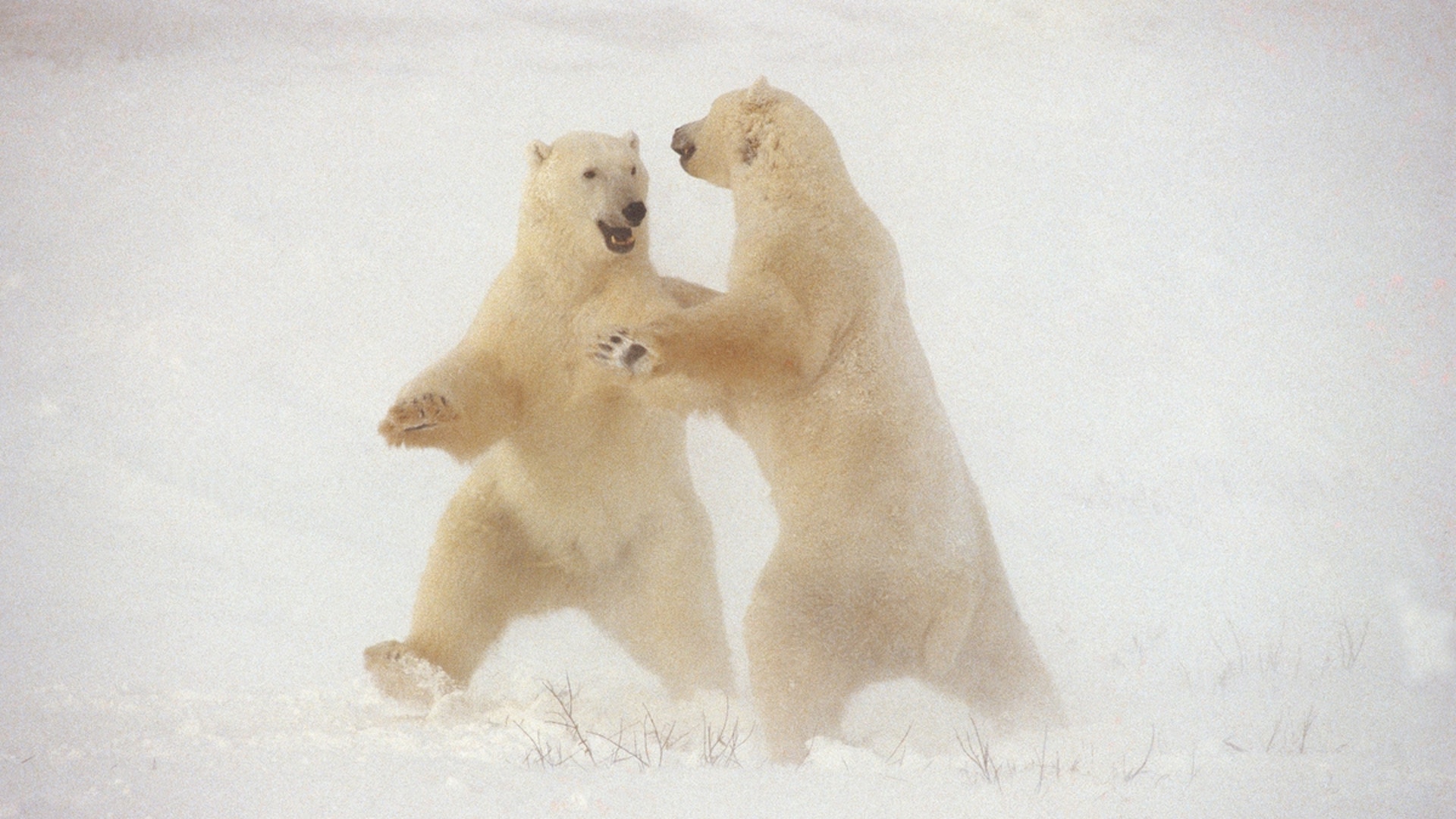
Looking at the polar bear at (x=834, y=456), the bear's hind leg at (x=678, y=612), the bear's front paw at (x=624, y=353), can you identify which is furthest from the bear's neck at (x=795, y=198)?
the bear's hind leg at (x=678, y=612)

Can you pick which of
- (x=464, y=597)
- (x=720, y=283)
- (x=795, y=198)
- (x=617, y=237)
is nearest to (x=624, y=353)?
(x=617, y=237)

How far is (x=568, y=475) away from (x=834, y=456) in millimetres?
491

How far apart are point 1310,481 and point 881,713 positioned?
1.15m

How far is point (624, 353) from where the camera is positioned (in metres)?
1.87

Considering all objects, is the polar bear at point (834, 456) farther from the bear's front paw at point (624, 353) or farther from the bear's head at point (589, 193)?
the bear's head at point (589, 193)

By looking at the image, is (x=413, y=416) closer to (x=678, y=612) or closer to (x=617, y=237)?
(x=617, y=237)

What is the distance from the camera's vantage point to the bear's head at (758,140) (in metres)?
2.23

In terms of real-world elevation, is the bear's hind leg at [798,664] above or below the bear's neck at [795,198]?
below

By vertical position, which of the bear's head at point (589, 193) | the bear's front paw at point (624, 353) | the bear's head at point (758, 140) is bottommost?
the bear's front paw at point (624, 353)

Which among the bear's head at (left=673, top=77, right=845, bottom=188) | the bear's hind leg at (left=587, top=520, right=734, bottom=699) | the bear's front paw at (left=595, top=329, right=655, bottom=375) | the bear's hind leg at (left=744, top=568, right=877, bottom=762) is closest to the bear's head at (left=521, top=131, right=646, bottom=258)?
the bear's head at (left=673, top=77, right=845, bottom=188)

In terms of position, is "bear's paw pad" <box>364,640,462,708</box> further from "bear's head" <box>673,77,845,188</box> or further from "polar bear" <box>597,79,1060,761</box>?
"bear's head" <box>673,77,845,188</box>

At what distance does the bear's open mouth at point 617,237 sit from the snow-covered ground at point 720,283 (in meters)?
0.44

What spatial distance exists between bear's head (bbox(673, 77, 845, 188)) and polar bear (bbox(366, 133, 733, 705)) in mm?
117

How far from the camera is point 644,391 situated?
7.06 feet
